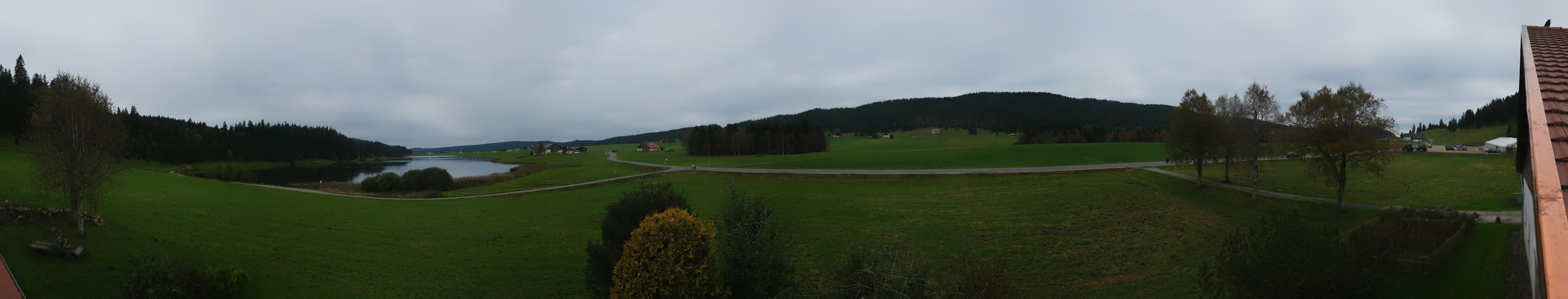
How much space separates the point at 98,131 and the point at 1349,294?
23.9 meters

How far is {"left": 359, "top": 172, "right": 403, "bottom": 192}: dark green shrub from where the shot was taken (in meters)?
33.4

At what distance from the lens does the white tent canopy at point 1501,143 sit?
25.8 meters

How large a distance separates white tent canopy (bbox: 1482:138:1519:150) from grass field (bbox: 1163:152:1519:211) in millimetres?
2777

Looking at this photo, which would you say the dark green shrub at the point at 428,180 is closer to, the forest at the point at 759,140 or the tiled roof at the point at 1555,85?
the forest at the point at 759,140

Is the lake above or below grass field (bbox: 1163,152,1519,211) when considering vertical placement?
below

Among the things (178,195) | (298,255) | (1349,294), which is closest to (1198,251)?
(1349,294)

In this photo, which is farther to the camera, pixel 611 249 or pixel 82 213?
pixel 82 213

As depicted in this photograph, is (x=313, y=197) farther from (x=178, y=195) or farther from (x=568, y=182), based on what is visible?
(x=568, y=182)

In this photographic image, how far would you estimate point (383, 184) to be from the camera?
111 ft

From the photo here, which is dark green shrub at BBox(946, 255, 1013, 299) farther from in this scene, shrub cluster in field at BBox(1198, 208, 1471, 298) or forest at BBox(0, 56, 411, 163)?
forest at BBox(0, 56, 411, 163)

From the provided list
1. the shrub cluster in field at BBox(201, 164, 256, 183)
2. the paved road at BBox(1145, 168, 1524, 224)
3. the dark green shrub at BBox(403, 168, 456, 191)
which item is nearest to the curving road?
the paved road at BBox(1145, 168, 1524, 224)

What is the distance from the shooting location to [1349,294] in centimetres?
686

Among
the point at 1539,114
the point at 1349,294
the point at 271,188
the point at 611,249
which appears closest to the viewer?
the point at 1539,114

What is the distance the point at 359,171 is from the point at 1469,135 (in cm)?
13670
